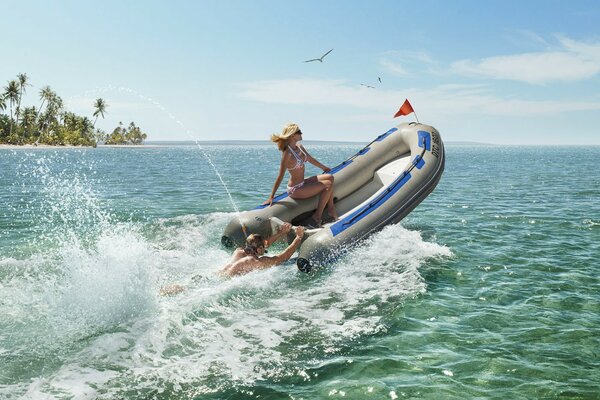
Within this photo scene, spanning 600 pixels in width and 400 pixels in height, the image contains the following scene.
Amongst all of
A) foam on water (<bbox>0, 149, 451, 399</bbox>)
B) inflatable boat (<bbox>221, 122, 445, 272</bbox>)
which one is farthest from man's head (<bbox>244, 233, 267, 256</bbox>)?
inflatable boat (<bbox>221, 122, 445, 272</bbox>)

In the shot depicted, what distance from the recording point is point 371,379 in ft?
13.4

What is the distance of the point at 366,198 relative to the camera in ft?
31.8

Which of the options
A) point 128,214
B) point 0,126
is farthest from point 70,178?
point 0,126

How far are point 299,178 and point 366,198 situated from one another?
1.87m

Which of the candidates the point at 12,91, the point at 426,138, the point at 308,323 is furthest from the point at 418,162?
the point at 12,91

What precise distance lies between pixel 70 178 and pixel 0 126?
5743 centimetres

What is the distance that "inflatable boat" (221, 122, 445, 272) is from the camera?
24.0 feet

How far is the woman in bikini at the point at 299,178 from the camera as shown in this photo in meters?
7.88

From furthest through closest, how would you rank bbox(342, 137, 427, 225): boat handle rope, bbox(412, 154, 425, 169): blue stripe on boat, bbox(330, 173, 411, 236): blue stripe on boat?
bbox(412, 154, 425, 169): blue stripe on boat → bbox(342, 137, 427, 225): boat handle rope → bbox(330, 173, 411, 236): blue stripe on boat

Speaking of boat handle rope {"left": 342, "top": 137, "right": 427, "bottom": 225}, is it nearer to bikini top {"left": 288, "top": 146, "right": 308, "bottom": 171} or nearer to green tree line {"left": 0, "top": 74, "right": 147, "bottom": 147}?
bikini top {"left": 288, "top": 146, "right": 308, "bottom": 171}

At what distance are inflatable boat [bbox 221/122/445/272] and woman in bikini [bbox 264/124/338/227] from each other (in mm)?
169

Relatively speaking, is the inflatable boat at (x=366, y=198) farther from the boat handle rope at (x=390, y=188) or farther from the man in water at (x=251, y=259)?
the man in water at (x=251, y=259)

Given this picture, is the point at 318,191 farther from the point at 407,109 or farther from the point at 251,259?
the point at 407,109

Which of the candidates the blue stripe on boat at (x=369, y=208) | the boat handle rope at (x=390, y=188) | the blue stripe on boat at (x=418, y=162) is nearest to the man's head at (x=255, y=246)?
the blue stripe on boat at (x=369, y=208)
